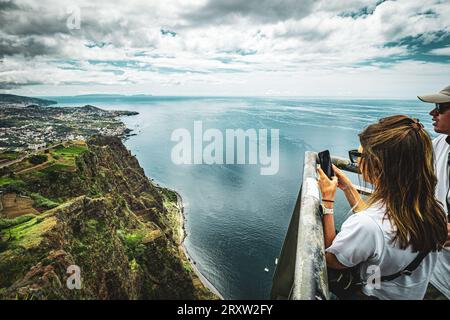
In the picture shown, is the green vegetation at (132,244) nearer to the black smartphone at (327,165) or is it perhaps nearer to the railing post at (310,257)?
the black smartphone at (327,165)

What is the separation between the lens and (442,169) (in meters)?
3.39

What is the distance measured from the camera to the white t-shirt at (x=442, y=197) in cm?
301

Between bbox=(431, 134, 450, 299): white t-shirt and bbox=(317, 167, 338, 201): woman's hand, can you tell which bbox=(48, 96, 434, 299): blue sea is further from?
bbox=(317, 167, 338, 201): woman's hand

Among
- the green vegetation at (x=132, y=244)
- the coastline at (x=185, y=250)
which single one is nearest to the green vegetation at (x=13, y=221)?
the green vegetation at (x=132, y=244)

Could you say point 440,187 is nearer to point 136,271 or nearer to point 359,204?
point 359,204

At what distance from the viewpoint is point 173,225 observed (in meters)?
56.2

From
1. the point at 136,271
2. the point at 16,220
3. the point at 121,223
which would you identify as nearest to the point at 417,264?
the point at 16,220

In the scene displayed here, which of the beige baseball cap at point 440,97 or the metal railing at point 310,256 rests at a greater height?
the beige baseball cap at point 440,97

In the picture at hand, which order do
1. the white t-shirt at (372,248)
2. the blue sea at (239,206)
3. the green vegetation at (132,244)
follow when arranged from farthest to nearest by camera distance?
the blue sea at (239,206) → the green vegetation at (132,244) → the white t-shirt at (372,248)

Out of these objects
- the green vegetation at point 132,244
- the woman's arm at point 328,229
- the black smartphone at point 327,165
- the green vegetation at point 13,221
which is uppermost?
the black smartphone at point 327,165

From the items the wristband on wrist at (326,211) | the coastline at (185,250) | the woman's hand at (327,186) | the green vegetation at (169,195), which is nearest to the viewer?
the wristband on wrist at (326,211)

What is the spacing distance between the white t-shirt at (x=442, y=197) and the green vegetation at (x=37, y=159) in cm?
3271

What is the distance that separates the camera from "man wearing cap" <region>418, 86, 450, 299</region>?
3.02 m

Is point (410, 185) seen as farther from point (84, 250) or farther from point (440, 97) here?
point (84, 250)
